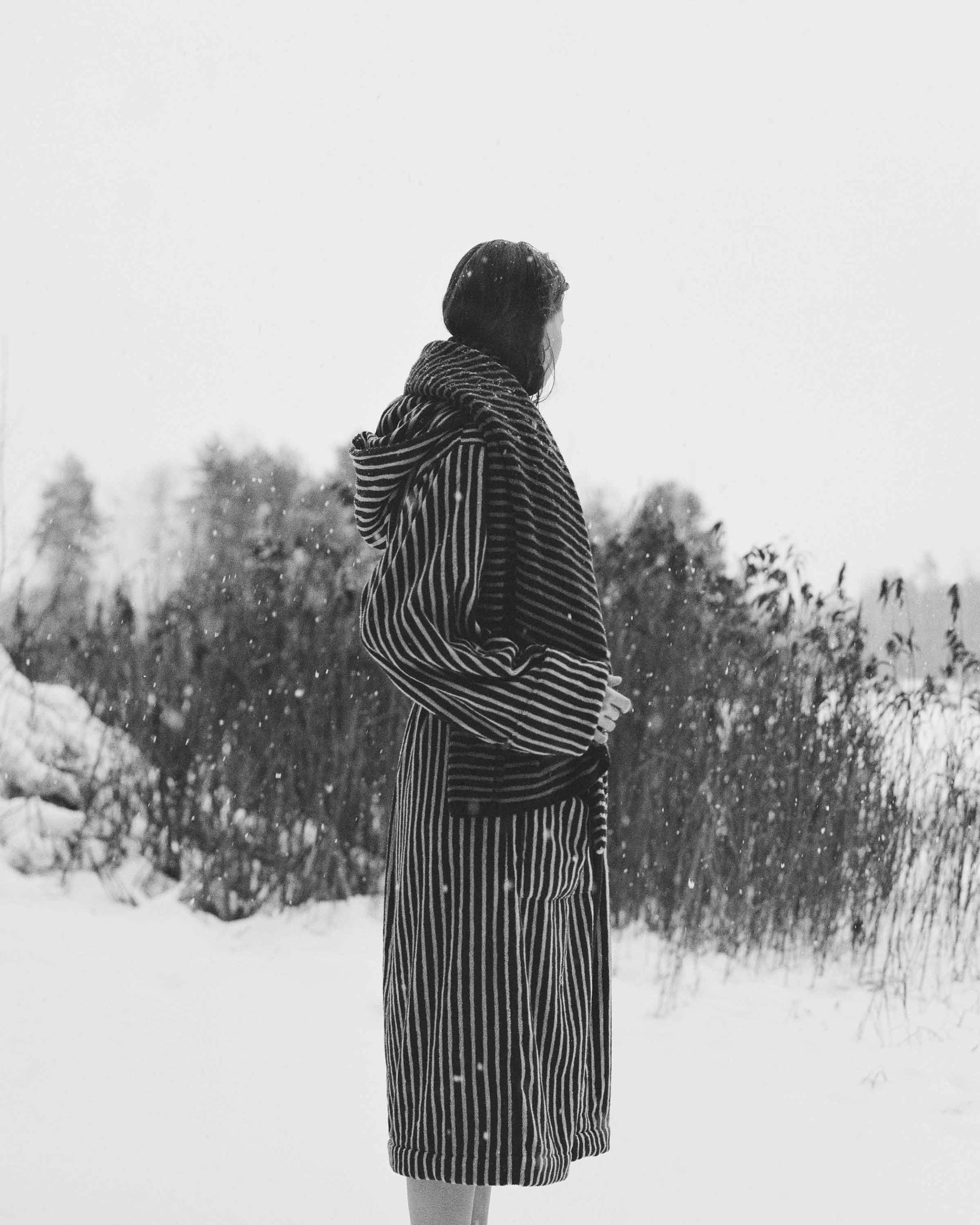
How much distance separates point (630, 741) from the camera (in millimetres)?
4156

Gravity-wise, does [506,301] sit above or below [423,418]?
above

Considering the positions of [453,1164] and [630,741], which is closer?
[453,1164]

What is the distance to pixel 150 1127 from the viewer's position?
7.56ft

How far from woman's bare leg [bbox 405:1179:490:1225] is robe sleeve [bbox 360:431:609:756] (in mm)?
537

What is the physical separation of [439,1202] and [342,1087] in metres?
1.31

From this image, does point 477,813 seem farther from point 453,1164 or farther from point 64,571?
point 64,571

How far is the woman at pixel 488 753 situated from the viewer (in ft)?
4.41

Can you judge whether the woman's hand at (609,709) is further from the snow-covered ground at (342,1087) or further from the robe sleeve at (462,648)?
the snow-covered ground at (342,1087)

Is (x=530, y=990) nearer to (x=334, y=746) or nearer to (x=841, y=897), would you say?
(x=334, y=746)

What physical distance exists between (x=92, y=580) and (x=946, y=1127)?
3.50 m

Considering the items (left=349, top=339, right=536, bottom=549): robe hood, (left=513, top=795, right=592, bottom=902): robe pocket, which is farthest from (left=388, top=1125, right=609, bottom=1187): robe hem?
(left=349, top=339, right=536, bottom=549): robe hood

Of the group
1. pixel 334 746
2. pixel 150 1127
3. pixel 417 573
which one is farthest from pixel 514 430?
pixel 334 746

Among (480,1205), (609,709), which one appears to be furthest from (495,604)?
(480,1205)

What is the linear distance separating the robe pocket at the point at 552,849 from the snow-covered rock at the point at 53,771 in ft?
9.67
